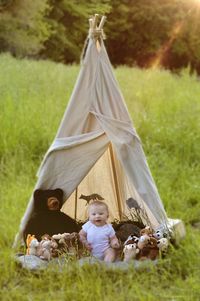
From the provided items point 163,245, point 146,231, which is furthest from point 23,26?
point 163,245

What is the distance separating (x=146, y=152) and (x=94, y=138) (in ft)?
8.31

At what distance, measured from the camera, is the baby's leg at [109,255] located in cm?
447

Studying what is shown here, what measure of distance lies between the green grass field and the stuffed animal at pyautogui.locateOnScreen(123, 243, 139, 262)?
121mm

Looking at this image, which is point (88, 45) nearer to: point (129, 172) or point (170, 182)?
point (129, 172)

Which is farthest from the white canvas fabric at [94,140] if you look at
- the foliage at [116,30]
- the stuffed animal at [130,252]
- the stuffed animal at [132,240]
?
the foliage at [116,30]

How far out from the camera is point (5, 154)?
6773mm

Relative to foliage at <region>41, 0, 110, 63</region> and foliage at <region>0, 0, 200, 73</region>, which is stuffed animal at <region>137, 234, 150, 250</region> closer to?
foliage at <region>0, 0, 200, 73</region>

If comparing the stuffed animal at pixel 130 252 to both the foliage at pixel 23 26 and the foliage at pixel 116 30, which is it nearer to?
the foliage at pixel 116 30

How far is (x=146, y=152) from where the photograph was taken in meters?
7.20

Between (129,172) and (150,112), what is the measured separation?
4.24m

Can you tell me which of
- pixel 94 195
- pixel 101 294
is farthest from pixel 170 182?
pixel 101 294

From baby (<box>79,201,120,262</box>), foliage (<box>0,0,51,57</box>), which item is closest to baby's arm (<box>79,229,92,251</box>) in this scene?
baby (<box>79,201,120,262</box>)

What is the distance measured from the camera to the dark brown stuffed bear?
4691 millimetres

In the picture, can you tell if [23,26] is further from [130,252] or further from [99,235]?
[130,252]
